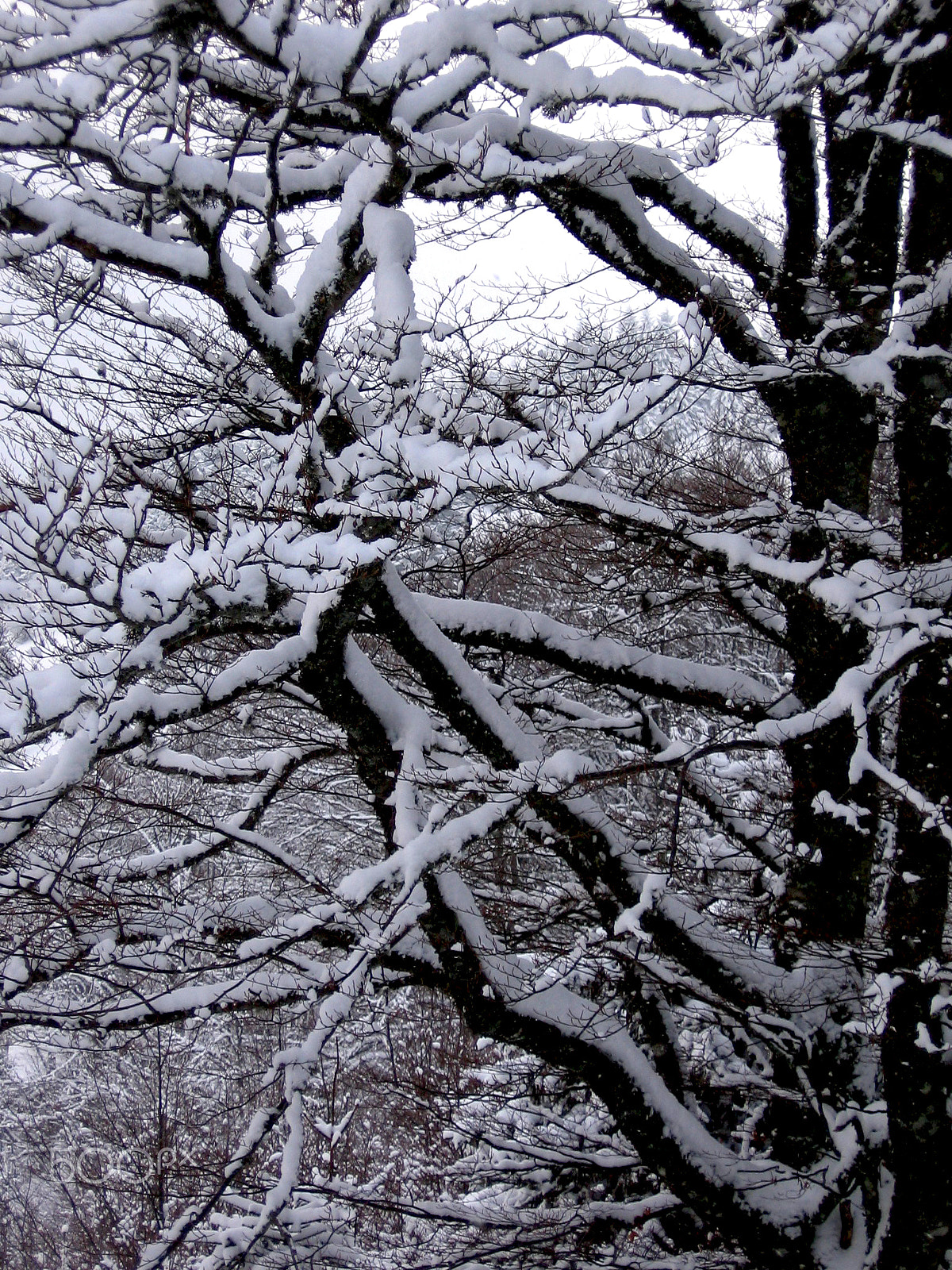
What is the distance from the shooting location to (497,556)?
4.00 m

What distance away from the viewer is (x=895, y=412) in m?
3.71

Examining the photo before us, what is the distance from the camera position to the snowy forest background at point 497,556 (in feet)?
8.75

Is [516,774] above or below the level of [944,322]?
below

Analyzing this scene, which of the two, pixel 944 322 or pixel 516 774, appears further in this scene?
pixel 944 322

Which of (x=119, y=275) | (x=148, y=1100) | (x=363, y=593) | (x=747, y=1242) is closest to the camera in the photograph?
(x=363, y=593)

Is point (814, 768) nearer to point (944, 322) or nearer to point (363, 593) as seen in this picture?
point (944, 322)


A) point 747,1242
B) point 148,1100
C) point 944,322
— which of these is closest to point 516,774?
point 747,1242

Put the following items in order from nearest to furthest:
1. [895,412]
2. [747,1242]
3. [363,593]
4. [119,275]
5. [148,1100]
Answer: [363,593]
[747,1242]
[895,412]
[119,275]
[148,1100]

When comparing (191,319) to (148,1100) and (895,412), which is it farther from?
(148,1100)

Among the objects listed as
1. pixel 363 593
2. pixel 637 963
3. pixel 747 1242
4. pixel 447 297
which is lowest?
pixel 747 1242

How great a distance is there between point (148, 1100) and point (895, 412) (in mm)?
12256

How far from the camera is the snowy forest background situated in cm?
267

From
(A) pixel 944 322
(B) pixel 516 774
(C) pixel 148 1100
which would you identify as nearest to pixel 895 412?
(A) pixel 944 322

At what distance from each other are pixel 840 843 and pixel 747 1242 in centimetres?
172
